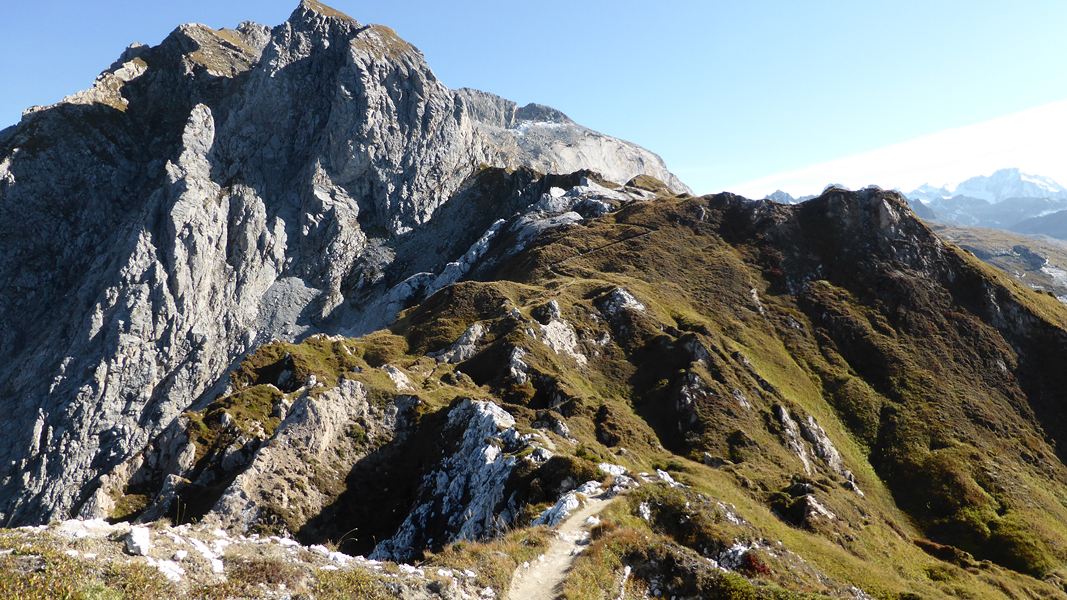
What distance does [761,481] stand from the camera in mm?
43500

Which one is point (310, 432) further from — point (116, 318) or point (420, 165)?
point (420, 165)

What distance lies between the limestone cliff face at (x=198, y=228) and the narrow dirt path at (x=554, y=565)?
95.4m

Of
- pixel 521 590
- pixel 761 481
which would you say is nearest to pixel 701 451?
pixel 761 481

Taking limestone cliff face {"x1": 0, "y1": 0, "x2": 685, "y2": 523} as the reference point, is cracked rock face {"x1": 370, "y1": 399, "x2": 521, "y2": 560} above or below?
below

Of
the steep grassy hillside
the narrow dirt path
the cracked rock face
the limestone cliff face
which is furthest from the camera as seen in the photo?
the limestone cliff face

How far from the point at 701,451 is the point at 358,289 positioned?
13278cm

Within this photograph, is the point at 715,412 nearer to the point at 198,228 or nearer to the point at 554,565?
the point at 554,565

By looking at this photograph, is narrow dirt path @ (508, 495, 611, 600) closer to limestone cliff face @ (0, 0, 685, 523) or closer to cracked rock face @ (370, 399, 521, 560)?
cracked rock face @ (370, 399, 521, 560)

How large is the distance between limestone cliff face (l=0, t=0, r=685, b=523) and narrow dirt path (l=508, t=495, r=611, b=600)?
9542 centimetres

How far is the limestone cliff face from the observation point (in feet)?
429

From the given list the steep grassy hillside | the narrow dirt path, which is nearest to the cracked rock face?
the steep grassy hillside

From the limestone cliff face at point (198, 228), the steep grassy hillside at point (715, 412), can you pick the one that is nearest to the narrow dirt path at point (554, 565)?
the steep grassy hillside at point (715, 412)

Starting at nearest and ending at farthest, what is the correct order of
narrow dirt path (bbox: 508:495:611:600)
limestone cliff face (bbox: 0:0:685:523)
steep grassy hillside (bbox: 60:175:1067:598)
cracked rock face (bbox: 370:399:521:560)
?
narrow dirt path (bbox: 508:495:611:600), steep grassy hillside (bbox: 60:175:1067:598), cracked rock face (bbox: 370:399:521:560), limestone cliff face (bbox: 0:0:685:523)

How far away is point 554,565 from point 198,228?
6414 inches
